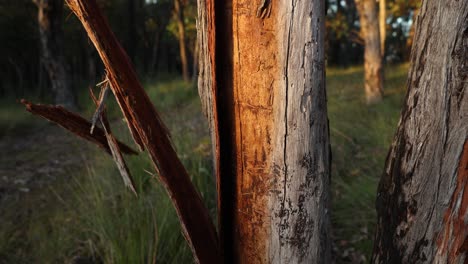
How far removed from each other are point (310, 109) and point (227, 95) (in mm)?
308

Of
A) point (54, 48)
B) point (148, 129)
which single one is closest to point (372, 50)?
point (148, 129)

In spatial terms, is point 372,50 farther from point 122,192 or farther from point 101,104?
point 101,104

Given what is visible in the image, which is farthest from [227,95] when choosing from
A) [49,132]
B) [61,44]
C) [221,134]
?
[61,44]

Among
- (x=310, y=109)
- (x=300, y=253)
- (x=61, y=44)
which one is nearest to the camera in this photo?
(x=310, y=109)

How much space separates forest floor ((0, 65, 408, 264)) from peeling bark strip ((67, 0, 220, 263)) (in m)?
0.78

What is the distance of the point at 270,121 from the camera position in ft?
4.29

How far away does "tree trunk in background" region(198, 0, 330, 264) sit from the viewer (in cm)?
125

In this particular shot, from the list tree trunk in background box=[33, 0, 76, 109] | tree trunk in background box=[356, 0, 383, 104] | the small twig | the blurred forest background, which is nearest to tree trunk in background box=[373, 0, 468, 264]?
the blurred forest background

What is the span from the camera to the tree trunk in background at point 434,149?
4.40ft

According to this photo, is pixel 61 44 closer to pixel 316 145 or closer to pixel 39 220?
pixel 39 220

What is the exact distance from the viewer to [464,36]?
1306mm

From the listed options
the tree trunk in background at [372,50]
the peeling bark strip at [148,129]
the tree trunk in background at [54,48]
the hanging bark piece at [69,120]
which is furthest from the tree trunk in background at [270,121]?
the tree trunk in background at [54,48]

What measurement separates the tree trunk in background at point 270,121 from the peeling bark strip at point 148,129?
0.13 meters

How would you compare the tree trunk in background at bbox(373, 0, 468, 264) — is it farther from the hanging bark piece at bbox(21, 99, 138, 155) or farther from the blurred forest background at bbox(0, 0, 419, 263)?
the hanging bark piece at bbox(21, 99, 138, 155)
